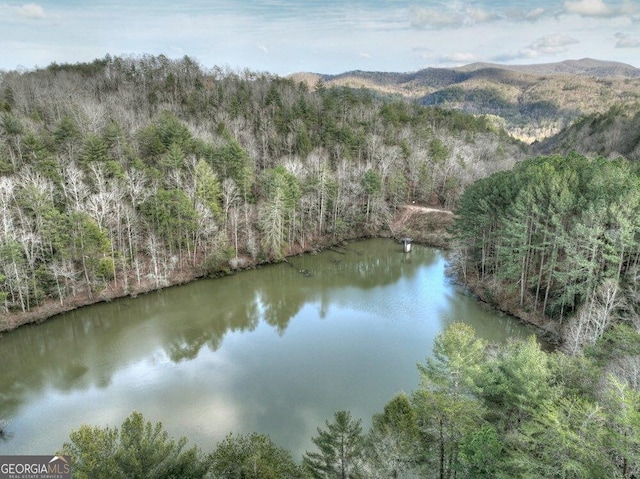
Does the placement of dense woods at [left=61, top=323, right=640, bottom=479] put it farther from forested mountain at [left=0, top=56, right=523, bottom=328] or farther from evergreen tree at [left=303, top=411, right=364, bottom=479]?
forested mountain at [left=0, top=56, right=523, bottom=328]

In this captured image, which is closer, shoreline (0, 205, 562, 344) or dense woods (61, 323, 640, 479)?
dense woods (61, 323, 640, 479)

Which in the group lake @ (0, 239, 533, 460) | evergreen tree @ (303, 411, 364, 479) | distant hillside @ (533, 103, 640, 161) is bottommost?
A: lake @ (0, 239, 533, 460)

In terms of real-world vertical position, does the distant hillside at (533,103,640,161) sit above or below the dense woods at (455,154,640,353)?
above

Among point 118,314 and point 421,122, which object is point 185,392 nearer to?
point 118,314

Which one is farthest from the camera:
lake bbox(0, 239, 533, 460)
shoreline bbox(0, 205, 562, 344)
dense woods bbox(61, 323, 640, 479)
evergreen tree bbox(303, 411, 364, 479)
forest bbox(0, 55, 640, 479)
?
shoreline bbox(0, 205, 562, 344)

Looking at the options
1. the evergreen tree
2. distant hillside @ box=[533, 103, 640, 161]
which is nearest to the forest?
the evergreen tree

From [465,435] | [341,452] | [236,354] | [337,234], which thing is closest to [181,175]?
[337,234]

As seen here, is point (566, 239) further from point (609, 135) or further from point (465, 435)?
point (609, 135)
